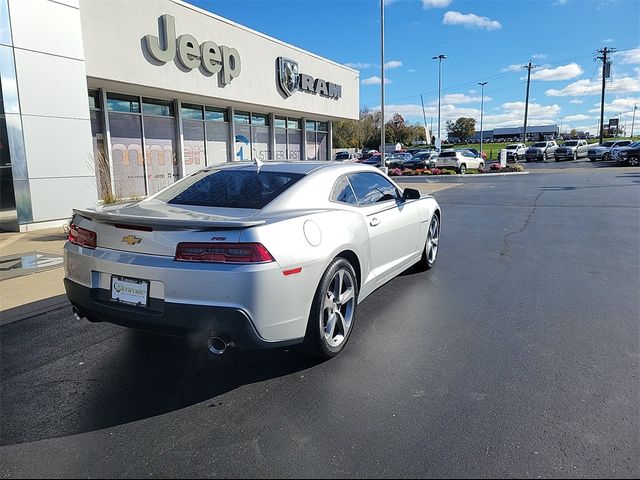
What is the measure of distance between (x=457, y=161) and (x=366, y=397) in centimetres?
3242

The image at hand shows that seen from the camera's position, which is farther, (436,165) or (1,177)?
(436,165)

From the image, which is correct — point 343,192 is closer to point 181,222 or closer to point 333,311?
point 333,311

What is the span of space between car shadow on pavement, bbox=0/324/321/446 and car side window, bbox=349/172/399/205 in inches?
64.7

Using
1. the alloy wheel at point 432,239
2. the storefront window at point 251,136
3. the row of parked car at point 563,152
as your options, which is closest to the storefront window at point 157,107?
the storefront window at point 251,136

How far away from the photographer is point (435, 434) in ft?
8.75

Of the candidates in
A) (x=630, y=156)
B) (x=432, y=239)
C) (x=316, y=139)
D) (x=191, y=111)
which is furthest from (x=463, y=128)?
(x=432, y=239)

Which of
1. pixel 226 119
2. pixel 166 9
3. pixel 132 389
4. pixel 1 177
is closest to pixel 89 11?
pixel 166 9

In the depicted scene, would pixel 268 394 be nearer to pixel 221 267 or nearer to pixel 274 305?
pixel 274 305

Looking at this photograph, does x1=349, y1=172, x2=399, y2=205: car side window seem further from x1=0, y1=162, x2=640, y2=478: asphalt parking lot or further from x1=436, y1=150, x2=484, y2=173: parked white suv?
x1=436, y1=150, x2=484, y2=173: parked white suv

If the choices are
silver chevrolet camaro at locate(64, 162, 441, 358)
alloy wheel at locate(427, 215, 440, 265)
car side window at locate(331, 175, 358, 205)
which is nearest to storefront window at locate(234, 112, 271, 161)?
alloy wheel at locate(427, 215, 440, 265)

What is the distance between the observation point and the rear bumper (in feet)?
9.51

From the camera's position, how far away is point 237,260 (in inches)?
115

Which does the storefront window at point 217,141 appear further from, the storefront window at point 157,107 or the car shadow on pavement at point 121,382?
the car shadow on pavement at point 121,382

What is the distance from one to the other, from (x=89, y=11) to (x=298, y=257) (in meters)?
11.5
